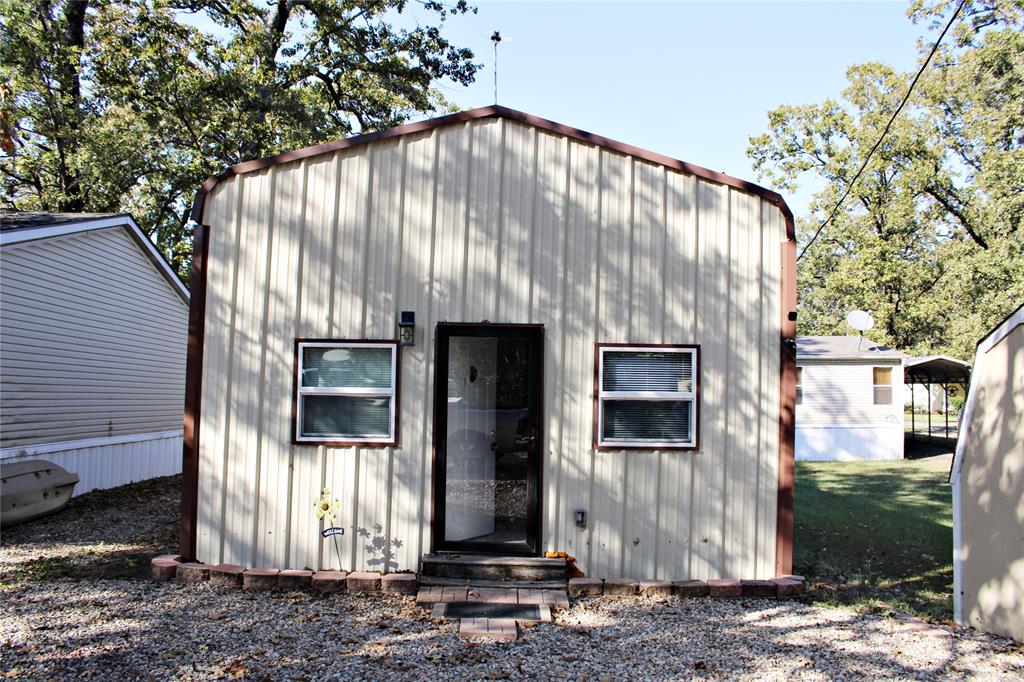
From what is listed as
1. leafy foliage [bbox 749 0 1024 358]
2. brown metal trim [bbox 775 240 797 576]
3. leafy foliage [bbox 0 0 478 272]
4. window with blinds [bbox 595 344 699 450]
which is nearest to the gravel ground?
brown metal trim [bbox 775 240 797 576]

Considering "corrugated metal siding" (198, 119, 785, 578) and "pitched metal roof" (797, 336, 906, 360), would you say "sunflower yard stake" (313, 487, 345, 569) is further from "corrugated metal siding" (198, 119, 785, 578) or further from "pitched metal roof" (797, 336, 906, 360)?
"pitched metal roof" (797, 336, 906, 360)

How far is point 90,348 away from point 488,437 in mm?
8011

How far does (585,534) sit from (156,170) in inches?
600

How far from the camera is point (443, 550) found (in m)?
6.23

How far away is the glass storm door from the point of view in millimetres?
6258

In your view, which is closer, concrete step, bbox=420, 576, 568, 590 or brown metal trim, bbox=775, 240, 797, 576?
concrete step, bbox=420, 576, 568, 590

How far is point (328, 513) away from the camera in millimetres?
6180

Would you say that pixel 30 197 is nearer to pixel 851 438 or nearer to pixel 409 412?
pixel 409 412

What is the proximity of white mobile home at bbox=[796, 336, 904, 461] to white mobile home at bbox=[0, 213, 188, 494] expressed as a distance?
14.8 meters

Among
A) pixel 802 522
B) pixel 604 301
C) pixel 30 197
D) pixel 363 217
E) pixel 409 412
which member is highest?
pixel 30 197

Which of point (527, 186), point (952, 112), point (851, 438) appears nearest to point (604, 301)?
point (527, 186)

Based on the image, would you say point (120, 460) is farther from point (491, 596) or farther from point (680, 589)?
point (680, 589)

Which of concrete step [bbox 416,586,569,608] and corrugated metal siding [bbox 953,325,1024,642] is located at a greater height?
corrugated metal siding [bbox 953,325,1024,642]

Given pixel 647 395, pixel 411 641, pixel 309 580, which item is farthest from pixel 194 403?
pixel 647 395
